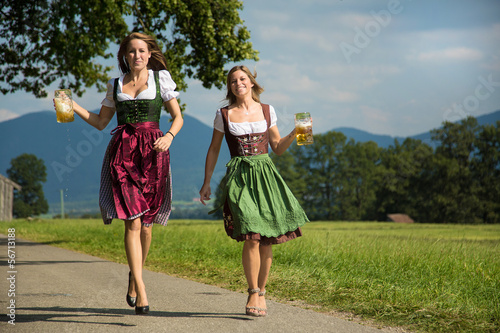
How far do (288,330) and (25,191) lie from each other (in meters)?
96.1

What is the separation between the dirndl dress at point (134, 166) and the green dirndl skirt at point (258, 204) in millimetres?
683

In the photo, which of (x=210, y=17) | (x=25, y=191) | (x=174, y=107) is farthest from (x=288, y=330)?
(x=25, y=191)

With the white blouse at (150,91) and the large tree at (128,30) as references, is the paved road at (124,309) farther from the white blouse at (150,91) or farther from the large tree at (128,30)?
the large tree at (128,30)

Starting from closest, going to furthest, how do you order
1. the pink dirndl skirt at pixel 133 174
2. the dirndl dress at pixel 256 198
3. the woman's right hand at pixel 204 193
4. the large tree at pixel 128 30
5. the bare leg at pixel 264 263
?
the dirndl dress at pixel 256 198 → the pink dirndl skirt at pixel 133 174 → the bare leg at pixel 264 263 → the woman's right hand at pixel 204 193 → the large tree at pixel 128 30

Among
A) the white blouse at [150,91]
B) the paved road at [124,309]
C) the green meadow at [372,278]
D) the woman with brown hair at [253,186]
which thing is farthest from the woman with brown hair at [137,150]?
the green meadow at [372,278]

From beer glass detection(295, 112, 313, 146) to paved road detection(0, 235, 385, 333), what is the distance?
157cm

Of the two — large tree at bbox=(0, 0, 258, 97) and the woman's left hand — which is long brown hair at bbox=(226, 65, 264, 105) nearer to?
the woman's left hand

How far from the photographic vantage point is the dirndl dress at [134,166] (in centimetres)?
455

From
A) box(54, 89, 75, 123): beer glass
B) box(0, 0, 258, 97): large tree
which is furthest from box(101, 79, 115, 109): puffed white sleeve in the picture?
box(0, 0, 258, 97): large tree

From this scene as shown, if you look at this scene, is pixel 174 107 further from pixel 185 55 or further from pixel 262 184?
pixel 185 55

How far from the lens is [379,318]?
4445mm

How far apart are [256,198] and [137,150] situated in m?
1.20

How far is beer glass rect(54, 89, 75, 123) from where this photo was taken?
15.1 ft

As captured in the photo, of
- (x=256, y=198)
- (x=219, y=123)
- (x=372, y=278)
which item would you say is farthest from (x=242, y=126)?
(x=372, y=278)
